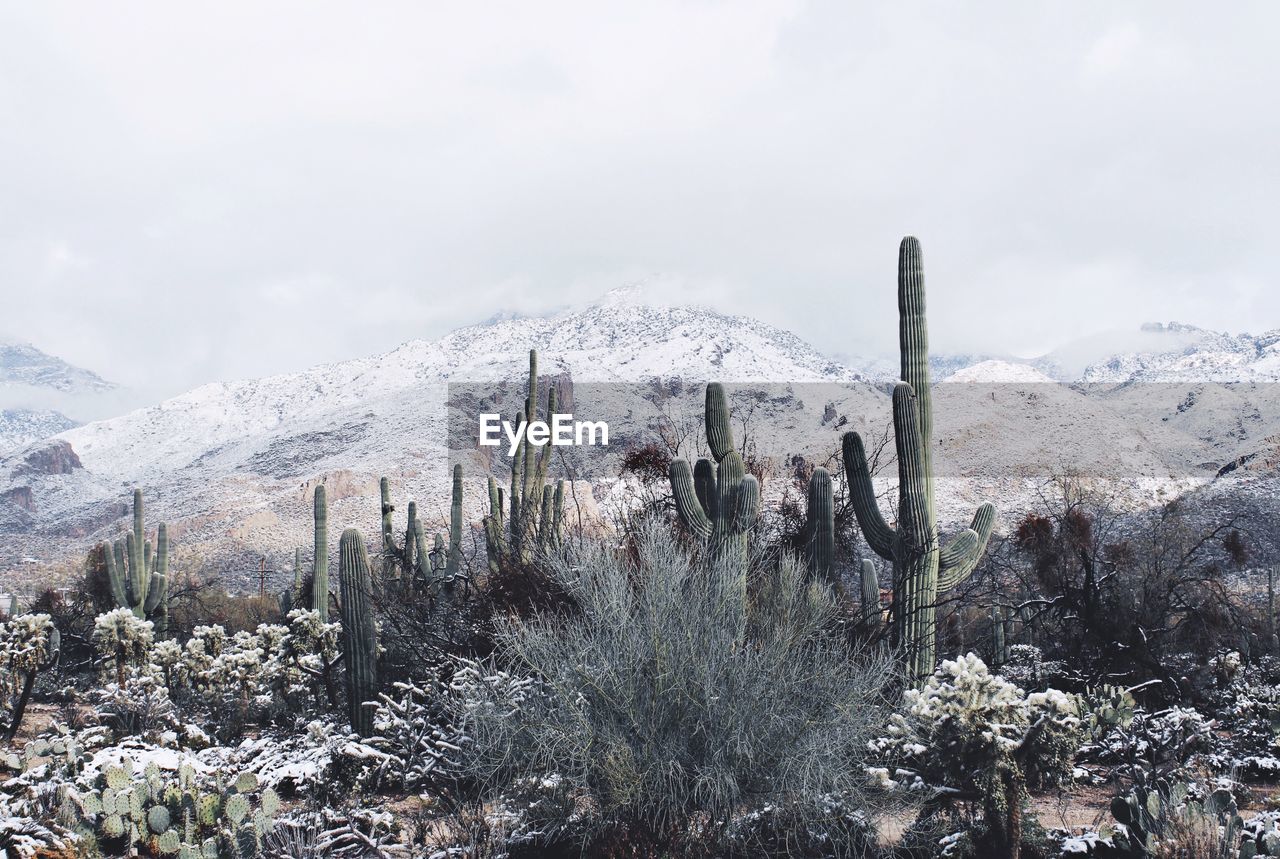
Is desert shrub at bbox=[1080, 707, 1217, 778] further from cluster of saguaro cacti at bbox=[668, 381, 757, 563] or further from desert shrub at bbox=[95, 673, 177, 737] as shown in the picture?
desert shrub at bbox=[95, 673, 177, 737]

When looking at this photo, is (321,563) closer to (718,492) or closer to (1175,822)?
(718,492)

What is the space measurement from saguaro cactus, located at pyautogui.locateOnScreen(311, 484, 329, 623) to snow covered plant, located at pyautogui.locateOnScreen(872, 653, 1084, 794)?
40.0ft

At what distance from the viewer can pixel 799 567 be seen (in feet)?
36.2

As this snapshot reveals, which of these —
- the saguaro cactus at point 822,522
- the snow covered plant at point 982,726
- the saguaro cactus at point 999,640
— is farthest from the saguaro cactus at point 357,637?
the saguaro cactus at point 999,640

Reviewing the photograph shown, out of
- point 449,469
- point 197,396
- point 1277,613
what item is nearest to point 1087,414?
point 449,469

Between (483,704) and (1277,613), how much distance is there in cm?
1848

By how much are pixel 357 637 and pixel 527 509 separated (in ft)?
14.5

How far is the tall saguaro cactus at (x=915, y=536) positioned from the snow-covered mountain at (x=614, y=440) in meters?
18.4

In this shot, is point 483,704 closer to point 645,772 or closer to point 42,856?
point 645,772

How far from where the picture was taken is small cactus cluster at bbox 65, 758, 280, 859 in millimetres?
6551

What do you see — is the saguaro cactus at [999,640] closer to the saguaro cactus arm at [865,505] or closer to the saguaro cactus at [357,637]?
the saguaro cactus arm at [865,505]

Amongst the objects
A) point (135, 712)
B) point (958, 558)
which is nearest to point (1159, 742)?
point (958, 558)

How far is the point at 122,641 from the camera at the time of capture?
14133mm

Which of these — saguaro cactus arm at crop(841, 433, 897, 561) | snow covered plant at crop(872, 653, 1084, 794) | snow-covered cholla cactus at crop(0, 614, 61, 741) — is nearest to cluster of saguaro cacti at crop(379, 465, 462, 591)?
snow-covered cholla cactus at crop(0, 614, 61, 741)
